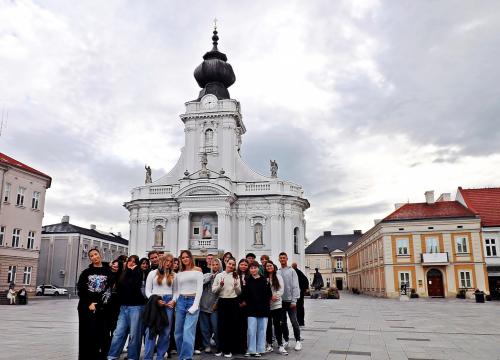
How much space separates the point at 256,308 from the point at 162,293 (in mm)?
2013

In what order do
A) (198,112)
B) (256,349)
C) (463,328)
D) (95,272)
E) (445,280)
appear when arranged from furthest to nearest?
(198,112)
(445,280)
(463,328)
(256,349)
(95,272)

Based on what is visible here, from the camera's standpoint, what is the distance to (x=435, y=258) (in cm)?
3619

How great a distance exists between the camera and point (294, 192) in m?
40.5

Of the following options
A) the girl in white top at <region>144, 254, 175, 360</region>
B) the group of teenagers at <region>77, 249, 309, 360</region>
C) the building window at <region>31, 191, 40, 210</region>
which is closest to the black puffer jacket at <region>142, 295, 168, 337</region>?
the group of teenagers at <region>77, 249, 309, 360</region>

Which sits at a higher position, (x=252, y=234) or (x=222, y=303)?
(x=252, y=234)

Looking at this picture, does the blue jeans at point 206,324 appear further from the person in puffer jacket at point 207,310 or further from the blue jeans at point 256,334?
the blue jeans at point 256,334

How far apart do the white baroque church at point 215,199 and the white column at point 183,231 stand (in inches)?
3.4

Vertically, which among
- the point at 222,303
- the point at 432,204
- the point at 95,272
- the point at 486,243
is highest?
the point at 432,204

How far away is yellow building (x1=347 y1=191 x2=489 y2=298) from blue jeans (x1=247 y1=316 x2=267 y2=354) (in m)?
31.4

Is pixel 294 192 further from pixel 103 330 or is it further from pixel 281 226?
pixel 103 330

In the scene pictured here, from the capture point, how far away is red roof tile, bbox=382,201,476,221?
3703cm

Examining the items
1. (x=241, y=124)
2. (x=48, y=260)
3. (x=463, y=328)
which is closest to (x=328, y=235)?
(x=241, y=124)

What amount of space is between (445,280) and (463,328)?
81.0 feet

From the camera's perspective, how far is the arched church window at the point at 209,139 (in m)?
41.9
